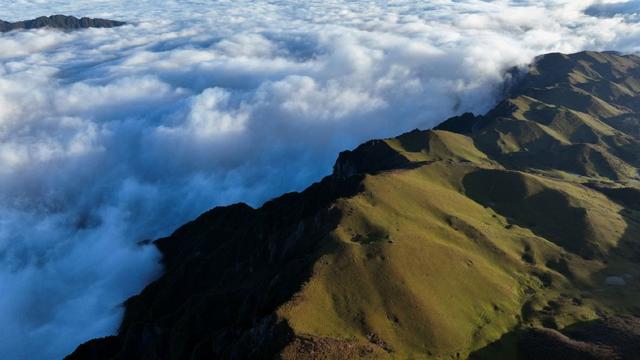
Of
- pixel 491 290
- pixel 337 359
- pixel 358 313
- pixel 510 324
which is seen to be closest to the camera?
pixel 337 359

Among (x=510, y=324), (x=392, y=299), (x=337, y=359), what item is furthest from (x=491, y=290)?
(x=337, y=359)

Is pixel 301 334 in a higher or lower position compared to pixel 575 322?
higher

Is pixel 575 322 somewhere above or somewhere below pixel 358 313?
below

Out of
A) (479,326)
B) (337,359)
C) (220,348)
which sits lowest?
(220,348)

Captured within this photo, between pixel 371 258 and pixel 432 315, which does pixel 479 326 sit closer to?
pixel 432 315

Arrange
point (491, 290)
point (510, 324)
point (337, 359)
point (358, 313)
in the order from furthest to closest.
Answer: point (491, 290) < point (510, 324) < point (358, 313) < point (337, 359)

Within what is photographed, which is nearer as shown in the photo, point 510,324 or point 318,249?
point 510,324

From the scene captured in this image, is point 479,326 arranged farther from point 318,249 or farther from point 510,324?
point 318,249

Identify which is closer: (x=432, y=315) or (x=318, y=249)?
(x=432, y=315)

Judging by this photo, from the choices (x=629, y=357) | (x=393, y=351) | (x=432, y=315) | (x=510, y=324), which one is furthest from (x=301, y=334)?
(x=629, y=357)
